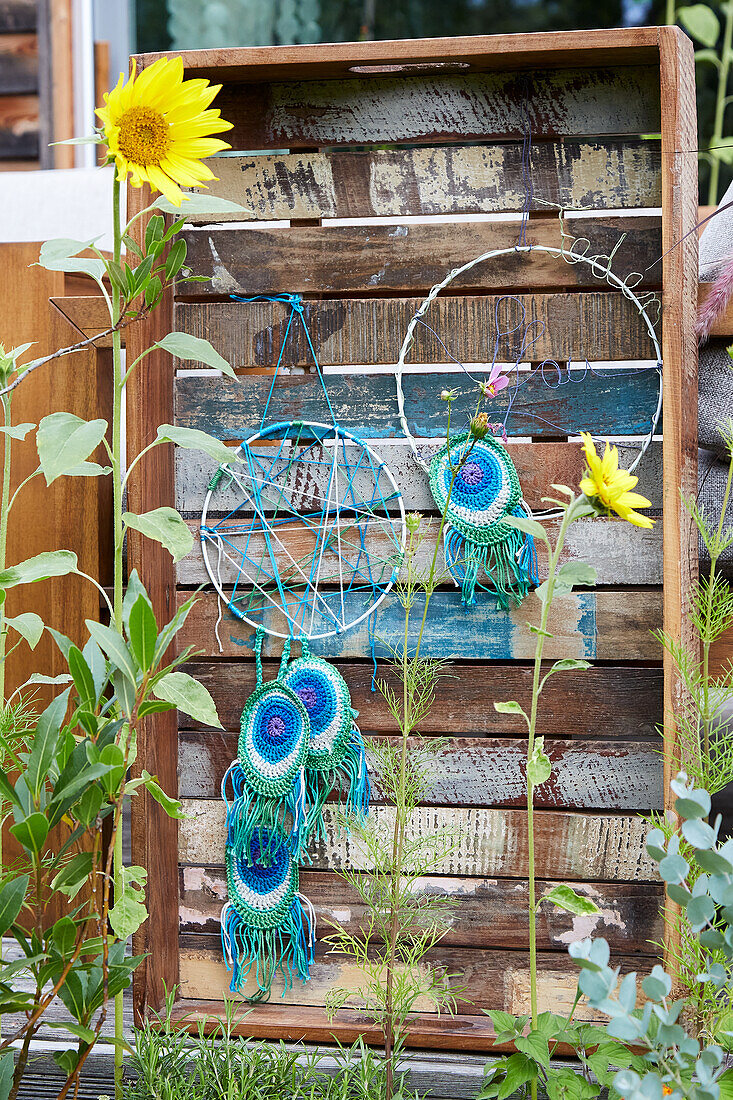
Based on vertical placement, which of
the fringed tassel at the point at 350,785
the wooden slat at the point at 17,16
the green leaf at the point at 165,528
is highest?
the wooden slat at the point at 17,16

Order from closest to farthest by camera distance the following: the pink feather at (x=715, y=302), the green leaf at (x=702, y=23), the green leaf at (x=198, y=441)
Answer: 1. the green leaf at (x=198, y=441)
2. the pink feather at (x=715, y=302)
3. the green leaf at (x=702, y=23)

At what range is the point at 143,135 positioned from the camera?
91 centimetres

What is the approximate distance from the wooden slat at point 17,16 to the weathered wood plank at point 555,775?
220 centimetres

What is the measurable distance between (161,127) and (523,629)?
0.87 metres

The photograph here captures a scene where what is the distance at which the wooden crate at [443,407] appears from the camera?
130 cm

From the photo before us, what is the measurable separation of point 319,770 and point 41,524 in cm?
69

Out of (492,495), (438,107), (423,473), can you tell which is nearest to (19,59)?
(438,107)

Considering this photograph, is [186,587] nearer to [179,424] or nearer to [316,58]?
[179,424]

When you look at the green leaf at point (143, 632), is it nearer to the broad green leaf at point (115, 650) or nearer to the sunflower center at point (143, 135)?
the broad green leaf at point (115, 650)

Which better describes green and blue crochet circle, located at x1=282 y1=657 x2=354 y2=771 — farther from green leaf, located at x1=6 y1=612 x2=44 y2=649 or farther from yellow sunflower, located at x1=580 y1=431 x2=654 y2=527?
yellow sunflower, located at x1=580 y1=431 x2=654 y2=527

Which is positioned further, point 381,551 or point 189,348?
point 381,551

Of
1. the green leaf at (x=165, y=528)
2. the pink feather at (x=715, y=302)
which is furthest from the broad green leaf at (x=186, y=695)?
the pink feather at (x=715, y=302)

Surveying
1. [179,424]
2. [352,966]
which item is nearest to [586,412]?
[179,424]

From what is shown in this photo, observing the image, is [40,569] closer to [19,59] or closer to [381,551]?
[381,551]
